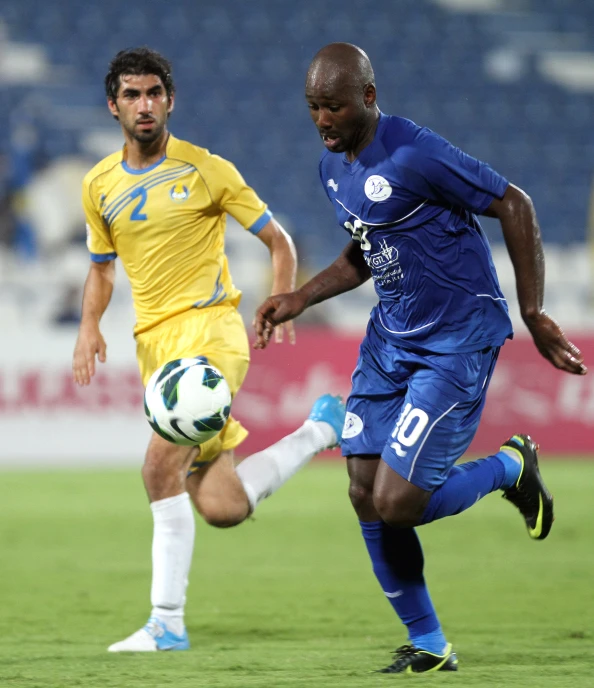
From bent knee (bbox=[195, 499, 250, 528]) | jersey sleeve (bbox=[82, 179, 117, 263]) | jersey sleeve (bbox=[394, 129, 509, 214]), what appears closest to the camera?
jersey sleeve (bbox=[394, 129, 509, 214])

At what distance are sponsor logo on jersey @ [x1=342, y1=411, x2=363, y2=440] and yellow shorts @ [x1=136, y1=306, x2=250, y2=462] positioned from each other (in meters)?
0.87

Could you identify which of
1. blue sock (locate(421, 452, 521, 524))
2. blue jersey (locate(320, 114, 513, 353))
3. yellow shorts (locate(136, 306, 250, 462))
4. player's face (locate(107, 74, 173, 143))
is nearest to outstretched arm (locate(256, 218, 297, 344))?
yellow shorts (locate(136, 306, 250, 462))

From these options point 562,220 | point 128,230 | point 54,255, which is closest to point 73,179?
point 54,255

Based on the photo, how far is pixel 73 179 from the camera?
14133mm

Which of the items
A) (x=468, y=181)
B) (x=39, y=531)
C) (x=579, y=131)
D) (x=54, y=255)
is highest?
(x=579, y=131)

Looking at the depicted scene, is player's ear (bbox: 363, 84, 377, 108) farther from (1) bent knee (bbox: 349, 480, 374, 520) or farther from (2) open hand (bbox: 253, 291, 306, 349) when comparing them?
(1) bent knee (bbox: 349, 480, 374, 520)

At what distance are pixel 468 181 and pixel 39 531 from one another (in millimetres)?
5286

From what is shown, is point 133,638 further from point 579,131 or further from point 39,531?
point 579,131

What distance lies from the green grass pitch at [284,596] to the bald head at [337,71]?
1.85 m

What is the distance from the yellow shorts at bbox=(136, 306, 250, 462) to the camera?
16.1 feet

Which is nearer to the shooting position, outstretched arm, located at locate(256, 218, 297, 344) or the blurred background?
outstretched arm, located at locate(256, 218, 297, 344)

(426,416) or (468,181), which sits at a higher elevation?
(468,181)

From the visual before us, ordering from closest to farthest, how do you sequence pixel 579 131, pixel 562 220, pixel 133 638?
pixel 133 638 < pixel 562 220 < pixel 579 131

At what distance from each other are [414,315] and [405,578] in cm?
90
